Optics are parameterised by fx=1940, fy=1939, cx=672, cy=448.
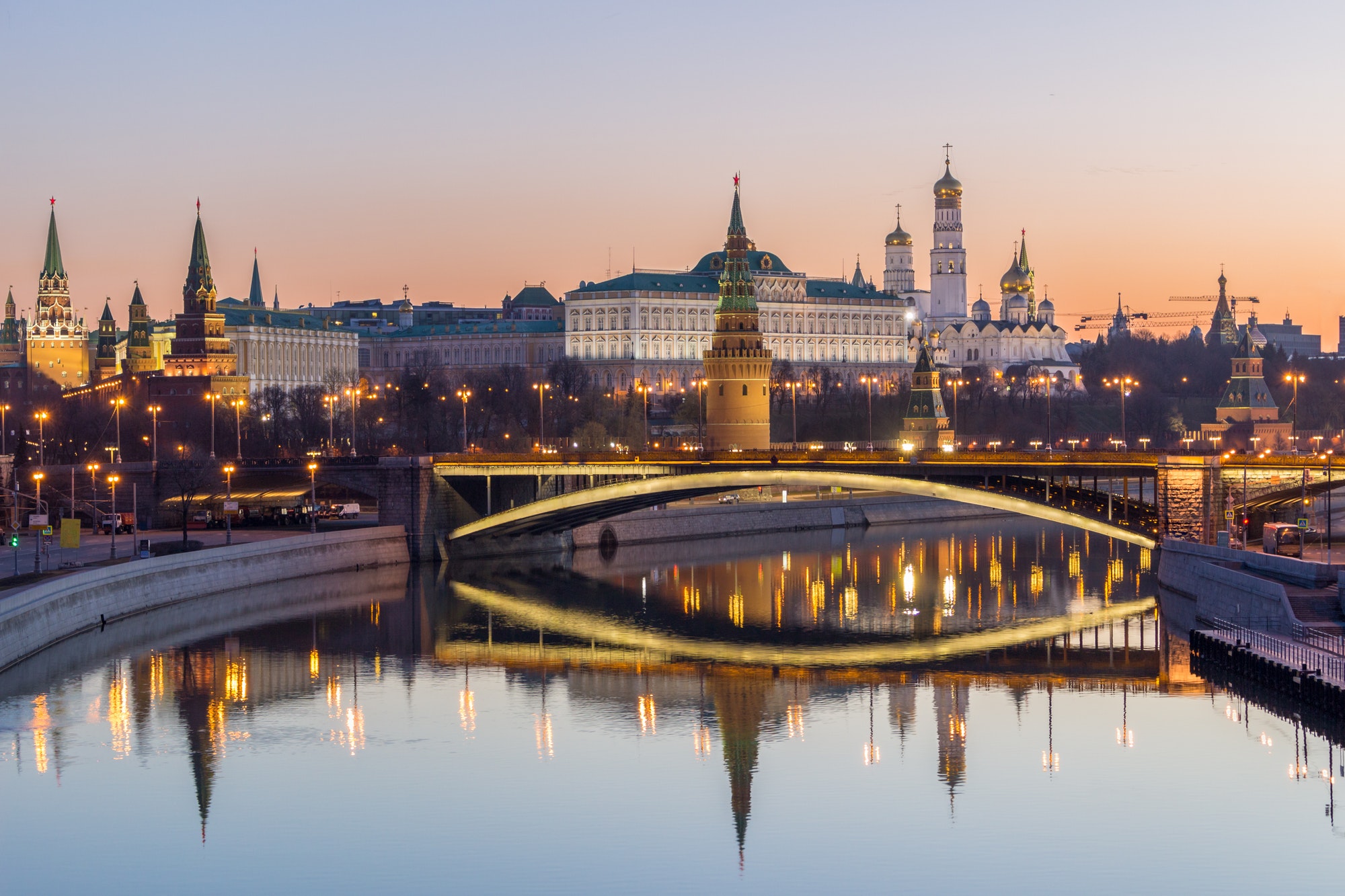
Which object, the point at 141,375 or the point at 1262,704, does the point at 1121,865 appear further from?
the point at 141,375

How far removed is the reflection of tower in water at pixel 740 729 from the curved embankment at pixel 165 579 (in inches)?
632

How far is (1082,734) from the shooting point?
39188 millimetres

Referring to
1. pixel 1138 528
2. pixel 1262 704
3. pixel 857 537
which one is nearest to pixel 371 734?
pixel 1262 704

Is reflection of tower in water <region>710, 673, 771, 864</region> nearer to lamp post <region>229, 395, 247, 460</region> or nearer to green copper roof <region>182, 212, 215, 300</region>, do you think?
lamp post <region>229, 395, 247, 460</region>

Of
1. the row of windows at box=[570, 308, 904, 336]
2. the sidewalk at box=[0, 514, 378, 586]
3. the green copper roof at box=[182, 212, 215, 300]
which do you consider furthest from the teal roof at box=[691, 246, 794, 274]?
the sidewalk at box=[0, 514, 378, 586]

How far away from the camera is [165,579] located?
183 feet

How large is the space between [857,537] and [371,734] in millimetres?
50492

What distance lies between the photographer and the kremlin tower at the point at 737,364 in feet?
346

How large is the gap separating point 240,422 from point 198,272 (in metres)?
34.8

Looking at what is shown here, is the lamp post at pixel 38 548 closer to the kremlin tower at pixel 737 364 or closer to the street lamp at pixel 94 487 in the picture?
the street lamp at pixel 94 487

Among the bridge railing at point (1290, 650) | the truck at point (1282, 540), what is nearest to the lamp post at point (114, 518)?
the bridge railing at point (1290, 650)

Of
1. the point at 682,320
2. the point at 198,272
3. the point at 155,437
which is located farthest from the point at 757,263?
the point at 155,437

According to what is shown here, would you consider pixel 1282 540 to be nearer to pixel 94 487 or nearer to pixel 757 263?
pixel 94 487

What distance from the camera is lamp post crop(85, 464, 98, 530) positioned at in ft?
230
